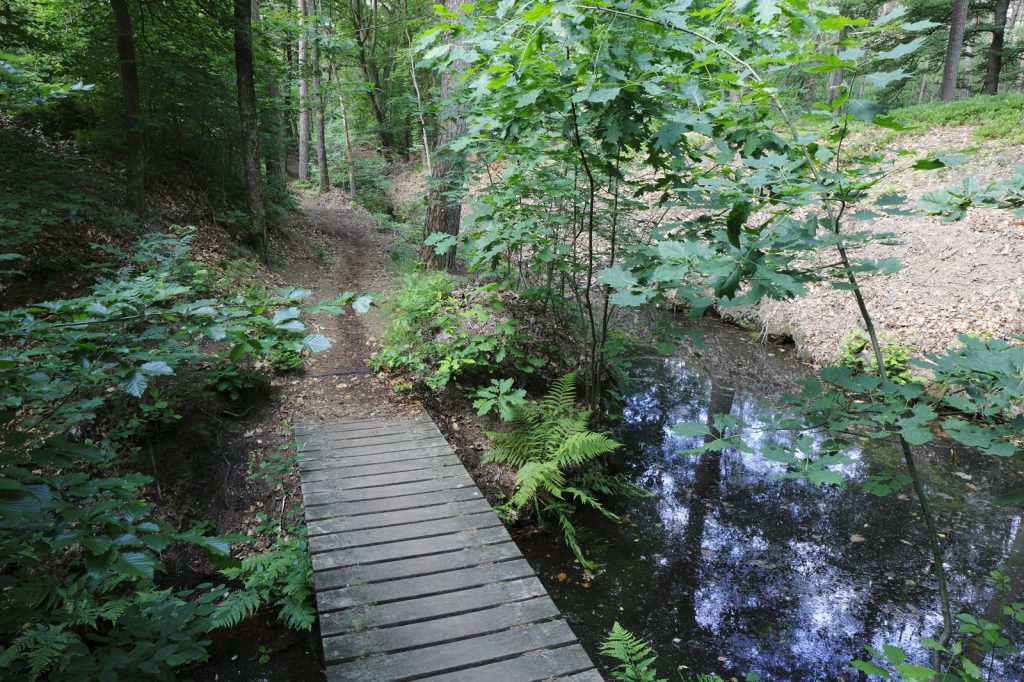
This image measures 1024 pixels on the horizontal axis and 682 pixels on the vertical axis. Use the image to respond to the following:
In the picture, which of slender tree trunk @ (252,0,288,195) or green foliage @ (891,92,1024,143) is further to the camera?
green foliage @ (891,92,1024,143)

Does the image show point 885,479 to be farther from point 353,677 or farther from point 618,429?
point 618,429

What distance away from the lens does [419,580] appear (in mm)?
3615

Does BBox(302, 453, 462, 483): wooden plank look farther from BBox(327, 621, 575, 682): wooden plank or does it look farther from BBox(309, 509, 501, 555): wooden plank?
BBox(327, 621, 575, 682): wooden plank

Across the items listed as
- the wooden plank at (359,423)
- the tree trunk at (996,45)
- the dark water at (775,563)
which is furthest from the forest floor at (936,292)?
the wooden plank at (359,423)

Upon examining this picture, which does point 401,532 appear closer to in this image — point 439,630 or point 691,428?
point 439,630

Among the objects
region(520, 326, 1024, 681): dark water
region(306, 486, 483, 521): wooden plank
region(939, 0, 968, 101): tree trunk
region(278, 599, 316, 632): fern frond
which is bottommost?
region(520, 326, 1024, 681): dark water

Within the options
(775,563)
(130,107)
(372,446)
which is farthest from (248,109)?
(775,563)

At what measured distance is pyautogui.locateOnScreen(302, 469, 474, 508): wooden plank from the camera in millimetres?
4438

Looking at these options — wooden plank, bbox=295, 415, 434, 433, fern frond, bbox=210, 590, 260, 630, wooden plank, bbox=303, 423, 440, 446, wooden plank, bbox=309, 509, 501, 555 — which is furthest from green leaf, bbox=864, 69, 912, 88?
wooden plank, bbox=295, 415, 434, 433

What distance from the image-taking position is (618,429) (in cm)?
746

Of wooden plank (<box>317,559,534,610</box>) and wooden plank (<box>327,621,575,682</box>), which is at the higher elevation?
wooden plank (<box>317,559,534,610</box>)

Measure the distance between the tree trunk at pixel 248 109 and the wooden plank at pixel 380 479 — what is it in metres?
6.60

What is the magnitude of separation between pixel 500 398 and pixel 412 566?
2399 mm

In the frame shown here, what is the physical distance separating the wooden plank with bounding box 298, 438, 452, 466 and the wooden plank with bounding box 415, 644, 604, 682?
7.46 ft
